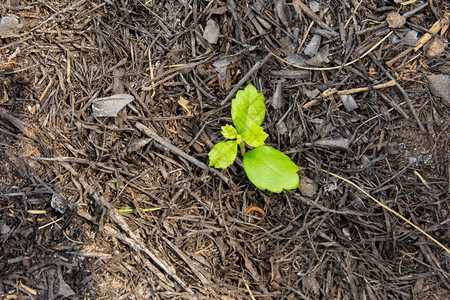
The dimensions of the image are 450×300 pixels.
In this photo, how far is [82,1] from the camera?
213 centimetres

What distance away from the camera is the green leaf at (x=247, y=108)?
2025 mm

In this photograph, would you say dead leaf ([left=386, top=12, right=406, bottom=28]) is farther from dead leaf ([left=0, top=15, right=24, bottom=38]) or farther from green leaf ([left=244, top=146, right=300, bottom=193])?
dead leaf ([left=0, top=15, right=24, bottom=38])

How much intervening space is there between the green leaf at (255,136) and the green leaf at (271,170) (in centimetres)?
10

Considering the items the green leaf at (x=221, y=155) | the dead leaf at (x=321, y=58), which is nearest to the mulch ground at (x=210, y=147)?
the dead leaf at (x=321, y=58)

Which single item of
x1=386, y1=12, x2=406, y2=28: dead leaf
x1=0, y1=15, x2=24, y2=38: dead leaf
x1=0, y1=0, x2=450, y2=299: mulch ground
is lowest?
x1=0, y1=0, x2=450, y2=299: mulch ground

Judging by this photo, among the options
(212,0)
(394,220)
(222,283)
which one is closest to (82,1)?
(212,0)

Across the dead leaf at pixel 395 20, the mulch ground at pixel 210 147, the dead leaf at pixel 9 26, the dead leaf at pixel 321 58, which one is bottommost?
the mulch ground at pixel 210 147

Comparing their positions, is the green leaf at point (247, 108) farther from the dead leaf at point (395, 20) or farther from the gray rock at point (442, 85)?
the gray rock at point (442, 85)

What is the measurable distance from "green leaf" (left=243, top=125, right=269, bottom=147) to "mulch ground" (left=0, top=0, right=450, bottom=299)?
0.61 feet

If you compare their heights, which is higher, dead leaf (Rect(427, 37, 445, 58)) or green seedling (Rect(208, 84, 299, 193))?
dead leaf (Rect(427, 37, 445, 58))

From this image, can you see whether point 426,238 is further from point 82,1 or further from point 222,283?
point 82,1

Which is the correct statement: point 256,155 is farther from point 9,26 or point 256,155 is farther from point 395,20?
point 9,26

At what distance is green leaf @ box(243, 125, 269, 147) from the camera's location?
1987 millimetres

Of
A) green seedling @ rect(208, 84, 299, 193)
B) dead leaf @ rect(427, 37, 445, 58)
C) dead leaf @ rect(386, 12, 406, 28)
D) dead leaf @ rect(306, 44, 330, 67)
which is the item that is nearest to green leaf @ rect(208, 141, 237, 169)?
green seedling @ rect(208, 84, 299, 193)
